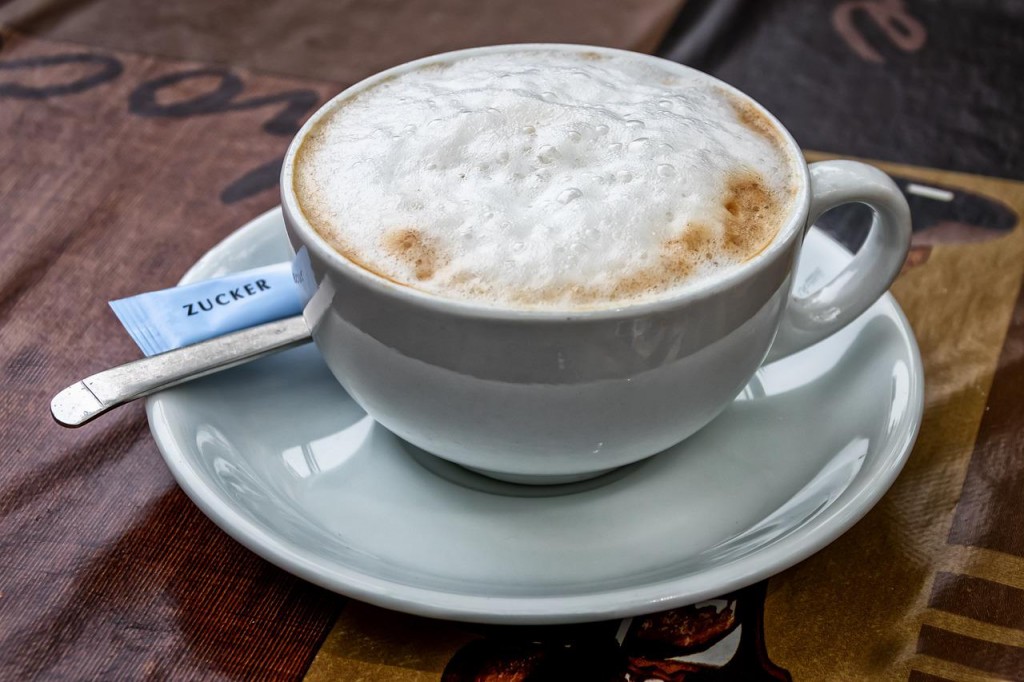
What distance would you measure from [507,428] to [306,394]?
23 cm

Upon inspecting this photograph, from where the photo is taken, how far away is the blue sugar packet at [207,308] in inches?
31.8

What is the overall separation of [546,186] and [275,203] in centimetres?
52

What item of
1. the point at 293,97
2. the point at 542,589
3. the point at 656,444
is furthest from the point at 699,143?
the point at 293,97

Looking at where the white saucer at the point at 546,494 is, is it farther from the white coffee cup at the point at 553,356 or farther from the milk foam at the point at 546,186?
the milk foam at the point at 546,186

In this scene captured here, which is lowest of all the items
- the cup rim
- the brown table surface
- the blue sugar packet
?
the brown table surface

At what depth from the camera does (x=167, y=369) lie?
73 cm

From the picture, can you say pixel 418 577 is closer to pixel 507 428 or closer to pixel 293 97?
pixel 507 428

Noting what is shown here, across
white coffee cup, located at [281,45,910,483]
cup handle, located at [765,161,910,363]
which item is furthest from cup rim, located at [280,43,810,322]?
cup handle, located at [765,161,910,363]

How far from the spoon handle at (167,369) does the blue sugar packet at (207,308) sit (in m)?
0.03

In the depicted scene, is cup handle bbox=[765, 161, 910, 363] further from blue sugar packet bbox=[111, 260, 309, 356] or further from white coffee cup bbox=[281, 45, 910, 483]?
blue sugar packet bbox=[111, 260, 309, 356]

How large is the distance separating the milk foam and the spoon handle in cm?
15

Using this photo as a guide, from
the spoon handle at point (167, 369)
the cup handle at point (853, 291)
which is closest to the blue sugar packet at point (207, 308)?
the spoon handle at point (167, 369)

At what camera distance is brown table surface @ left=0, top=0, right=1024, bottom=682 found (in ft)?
2.06

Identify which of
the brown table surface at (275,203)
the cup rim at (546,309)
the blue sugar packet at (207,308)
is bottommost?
the brown table surface at (275,203)
